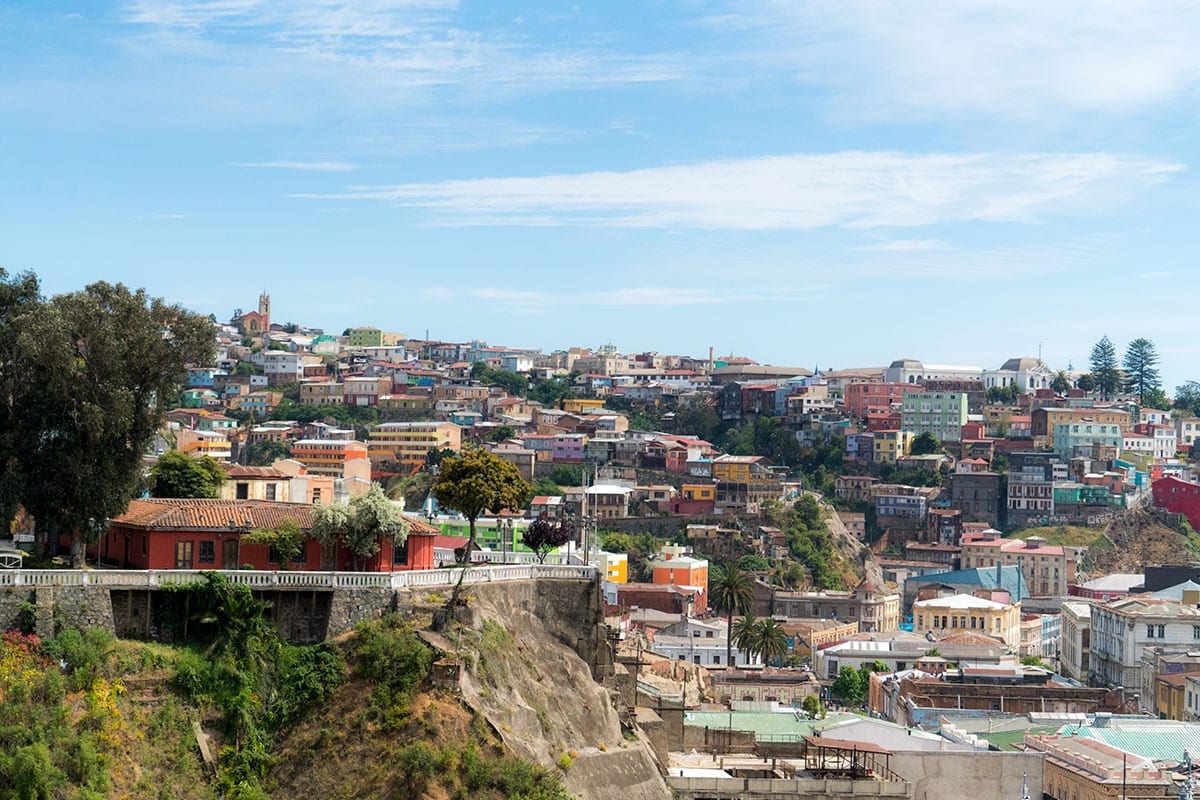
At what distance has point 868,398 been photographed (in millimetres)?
194625

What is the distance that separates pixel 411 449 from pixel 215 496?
10784 cm

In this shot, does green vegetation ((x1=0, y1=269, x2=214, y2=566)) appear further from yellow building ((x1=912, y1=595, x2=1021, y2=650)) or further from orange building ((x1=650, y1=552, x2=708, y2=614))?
yellow building ((x1=912, y1=595, x2=1021, y2=650))

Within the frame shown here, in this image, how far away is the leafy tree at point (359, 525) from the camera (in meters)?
46.3

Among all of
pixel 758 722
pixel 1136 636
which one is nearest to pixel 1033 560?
pixel 1136 636

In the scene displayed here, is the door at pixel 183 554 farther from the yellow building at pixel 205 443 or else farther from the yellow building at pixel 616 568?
the yellow building at pixel 205 443

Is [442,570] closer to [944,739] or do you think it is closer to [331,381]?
[944,739]

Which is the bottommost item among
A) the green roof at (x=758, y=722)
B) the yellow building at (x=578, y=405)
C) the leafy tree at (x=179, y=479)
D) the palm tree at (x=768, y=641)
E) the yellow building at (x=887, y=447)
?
the palm tree at (x=768, y=641)

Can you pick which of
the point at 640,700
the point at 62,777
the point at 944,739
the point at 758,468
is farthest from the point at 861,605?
the point at 62,777

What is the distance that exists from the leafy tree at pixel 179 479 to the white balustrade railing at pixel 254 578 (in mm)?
11740

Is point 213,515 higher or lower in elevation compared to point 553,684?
higher

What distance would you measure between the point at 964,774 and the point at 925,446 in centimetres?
12413

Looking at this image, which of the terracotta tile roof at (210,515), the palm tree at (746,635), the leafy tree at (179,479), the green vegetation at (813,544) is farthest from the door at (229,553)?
the green vegetation at (813,544)

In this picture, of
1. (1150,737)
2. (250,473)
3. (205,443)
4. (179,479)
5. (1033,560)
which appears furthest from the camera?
(1033,560)

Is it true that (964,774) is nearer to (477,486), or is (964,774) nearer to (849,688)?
(477,486)
